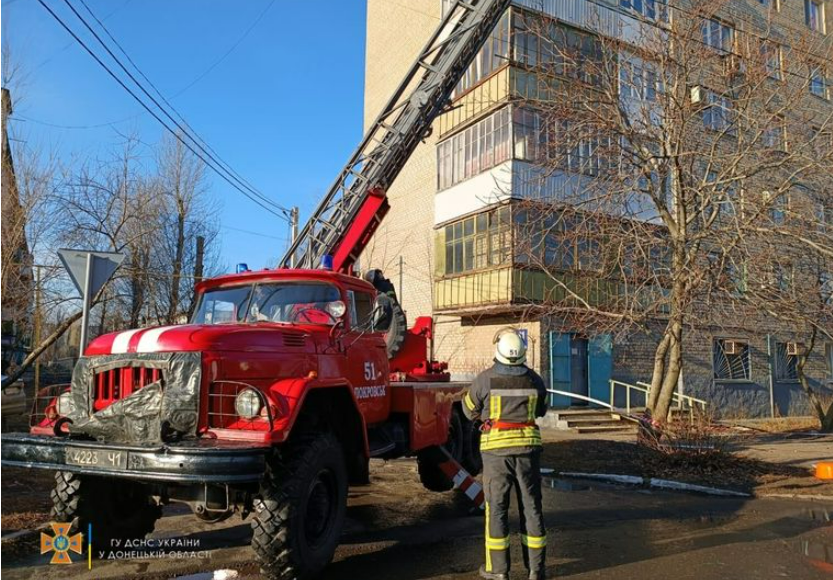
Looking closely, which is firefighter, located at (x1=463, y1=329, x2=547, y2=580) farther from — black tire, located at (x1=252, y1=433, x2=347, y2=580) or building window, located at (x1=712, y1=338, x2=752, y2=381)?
building window, located at (x1=712, y1=338, x2=752, y2=381)

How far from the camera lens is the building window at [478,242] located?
17031 millimetres

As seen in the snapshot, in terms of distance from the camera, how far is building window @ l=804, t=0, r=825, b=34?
1039 inches

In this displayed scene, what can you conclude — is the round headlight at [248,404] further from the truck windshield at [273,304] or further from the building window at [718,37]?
the building window at [718,37]

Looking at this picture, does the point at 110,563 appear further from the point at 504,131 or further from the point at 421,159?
the point at 421,159

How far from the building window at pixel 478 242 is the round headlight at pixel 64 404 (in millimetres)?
12582

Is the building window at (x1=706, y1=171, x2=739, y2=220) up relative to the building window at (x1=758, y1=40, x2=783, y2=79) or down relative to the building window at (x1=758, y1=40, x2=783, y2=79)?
down

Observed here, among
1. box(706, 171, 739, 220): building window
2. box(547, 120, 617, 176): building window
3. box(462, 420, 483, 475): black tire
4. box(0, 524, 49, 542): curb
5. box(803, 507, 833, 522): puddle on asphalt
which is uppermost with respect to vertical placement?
box(547, 120, 617, 176): building window

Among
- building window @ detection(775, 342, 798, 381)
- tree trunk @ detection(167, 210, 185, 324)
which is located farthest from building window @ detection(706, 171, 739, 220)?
tree trunk @ detection(167, 210, 185, 324)

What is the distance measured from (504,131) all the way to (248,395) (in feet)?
47.9

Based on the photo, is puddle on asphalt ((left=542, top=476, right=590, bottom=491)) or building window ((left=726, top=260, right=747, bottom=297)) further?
building window ((left=726, top=260, right=747, bottom=297))

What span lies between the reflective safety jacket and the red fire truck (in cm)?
109

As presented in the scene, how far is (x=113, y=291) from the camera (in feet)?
66.4

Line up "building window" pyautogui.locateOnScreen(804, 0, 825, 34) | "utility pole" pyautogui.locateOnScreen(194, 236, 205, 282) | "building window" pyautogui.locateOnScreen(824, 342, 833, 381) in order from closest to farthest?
"utility pole" pyautogui.locateOnScreen(194, 236, 205, 282), "building window" pyautogui.locateOnScreen(824, 342, 833, 381), "building window" pyautogui.locateOnScreen(804, 0, 825, 34)

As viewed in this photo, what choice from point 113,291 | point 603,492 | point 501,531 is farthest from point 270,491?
point 113,291
